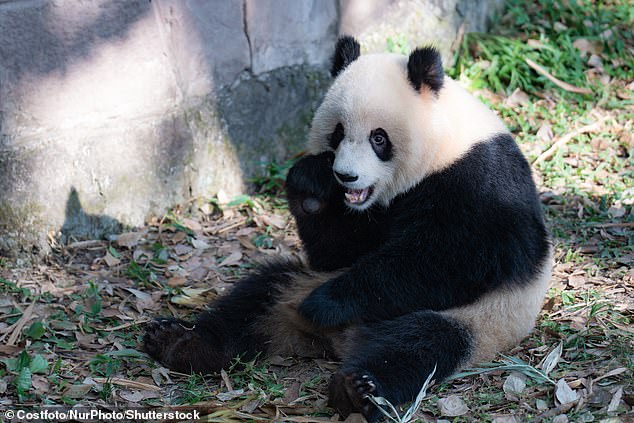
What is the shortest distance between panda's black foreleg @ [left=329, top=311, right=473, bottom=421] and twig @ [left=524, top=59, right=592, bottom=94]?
380 centimetres

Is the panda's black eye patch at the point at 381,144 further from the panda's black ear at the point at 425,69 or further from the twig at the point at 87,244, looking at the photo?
the twig at the point at 87,244

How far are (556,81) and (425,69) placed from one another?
3496 mm

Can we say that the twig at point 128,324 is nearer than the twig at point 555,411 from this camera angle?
No

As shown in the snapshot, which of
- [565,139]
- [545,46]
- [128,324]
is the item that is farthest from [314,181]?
[545,46]

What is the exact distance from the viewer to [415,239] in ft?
13.0

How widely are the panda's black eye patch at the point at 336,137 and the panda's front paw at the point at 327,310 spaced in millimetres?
748

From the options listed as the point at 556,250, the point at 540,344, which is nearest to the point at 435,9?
the point at 556,250

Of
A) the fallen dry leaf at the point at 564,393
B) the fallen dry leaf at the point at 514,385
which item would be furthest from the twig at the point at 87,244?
the fallen dry leaf at the point at 564,393

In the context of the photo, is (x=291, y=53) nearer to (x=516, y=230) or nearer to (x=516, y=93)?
(x=516, y=93)

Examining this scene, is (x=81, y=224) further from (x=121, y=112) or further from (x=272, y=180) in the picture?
(x=272, y=180)

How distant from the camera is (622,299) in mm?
4609

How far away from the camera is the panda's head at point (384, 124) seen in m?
3.96

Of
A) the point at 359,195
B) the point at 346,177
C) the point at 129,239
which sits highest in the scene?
the point at 346,177

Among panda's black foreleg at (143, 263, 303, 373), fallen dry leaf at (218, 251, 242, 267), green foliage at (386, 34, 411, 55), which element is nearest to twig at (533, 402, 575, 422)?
panda's black foreleg at (143, 263, 303, 373)
